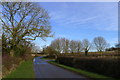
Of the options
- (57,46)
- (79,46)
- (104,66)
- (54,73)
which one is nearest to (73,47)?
(79,46)

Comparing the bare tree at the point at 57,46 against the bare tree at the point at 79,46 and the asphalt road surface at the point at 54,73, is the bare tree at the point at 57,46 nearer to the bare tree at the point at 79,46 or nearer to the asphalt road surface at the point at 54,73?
the bare tree at the point at 79,46

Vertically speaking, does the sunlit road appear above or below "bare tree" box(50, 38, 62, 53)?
below

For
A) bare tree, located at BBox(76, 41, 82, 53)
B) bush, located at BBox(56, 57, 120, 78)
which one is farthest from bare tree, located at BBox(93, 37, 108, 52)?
bush, located at BBox(56, 57, 120, 78)

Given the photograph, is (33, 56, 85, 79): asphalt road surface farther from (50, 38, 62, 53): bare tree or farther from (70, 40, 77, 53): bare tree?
(70, 40, 77, 53): bare tree

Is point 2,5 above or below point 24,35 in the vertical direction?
above

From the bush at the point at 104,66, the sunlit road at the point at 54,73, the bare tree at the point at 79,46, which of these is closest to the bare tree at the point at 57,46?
the bare tree at the point at 79,46

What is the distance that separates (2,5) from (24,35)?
272 inches

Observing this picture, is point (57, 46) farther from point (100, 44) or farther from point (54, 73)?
point (54, 73)

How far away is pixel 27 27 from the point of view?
2827 cm

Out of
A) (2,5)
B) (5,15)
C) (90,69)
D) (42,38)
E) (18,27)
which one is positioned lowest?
A: (90,69)

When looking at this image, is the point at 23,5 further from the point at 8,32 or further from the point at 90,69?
the point at 90,69

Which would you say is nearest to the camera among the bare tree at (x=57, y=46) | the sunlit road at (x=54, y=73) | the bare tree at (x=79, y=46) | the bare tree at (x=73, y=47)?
the sunlit road at (x=54, y=73)

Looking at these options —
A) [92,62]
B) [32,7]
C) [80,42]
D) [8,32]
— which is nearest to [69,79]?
[92,62]

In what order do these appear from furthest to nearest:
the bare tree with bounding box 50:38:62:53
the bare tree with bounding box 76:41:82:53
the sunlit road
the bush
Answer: the bare tree with bounding box 76:41:82:53 → the bare tree with bounding box 50:38:62:53 → the sunlit road → the bush
